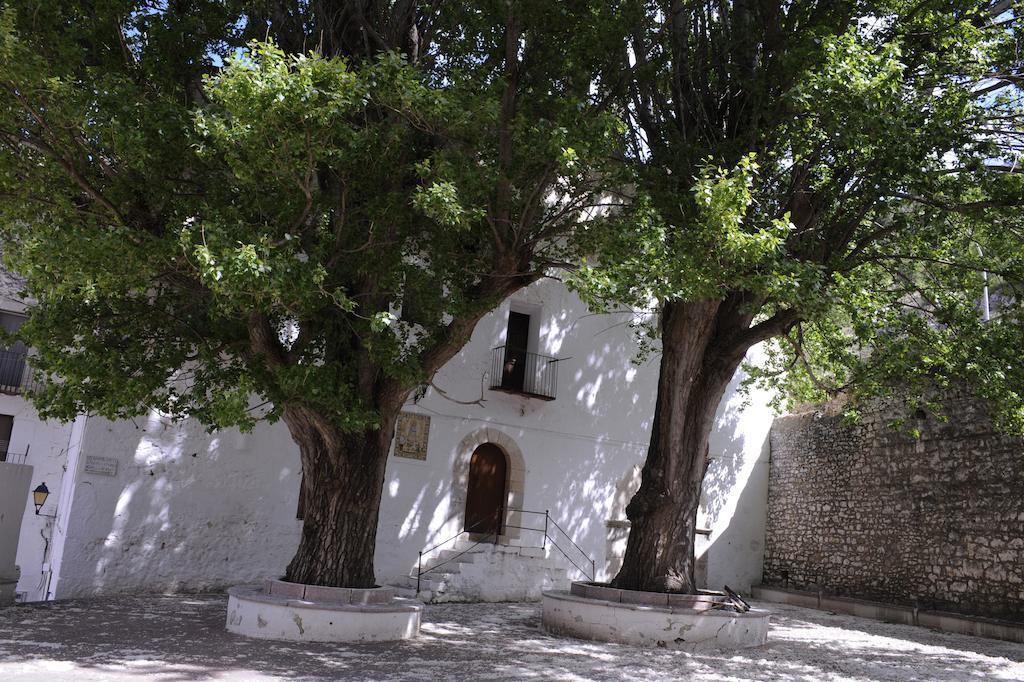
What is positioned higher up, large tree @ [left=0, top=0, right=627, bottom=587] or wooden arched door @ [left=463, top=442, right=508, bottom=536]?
large tree @ [left=0, top=0, right=627, bottom=587]

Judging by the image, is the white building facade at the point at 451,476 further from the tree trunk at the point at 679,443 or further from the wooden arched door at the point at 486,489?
the tree trunk at the point at 679,443

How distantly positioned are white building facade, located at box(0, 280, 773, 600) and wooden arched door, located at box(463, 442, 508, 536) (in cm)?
3

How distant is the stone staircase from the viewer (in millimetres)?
12734

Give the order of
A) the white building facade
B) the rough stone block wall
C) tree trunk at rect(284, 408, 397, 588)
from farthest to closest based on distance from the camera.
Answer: the rough stone block wall → the white building facade → tree trunk at rect(284, 408, 397, 588)

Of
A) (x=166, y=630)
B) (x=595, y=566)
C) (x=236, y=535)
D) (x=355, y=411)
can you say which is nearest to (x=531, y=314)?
(x=595, y=566)

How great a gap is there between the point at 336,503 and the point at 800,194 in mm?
6320

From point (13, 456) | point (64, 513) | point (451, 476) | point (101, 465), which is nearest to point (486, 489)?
point (451, 476)

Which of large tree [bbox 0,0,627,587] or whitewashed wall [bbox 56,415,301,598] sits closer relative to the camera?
Result: large tree [bbox 0,0,627,587]

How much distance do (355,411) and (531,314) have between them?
7.48 metres

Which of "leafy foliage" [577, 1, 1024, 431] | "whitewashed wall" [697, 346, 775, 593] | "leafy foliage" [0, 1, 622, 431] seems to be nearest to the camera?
"leafy foliage" [0, 1, 622, 431]

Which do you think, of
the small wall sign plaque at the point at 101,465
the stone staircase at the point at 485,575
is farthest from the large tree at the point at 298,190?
the stone staircase at the point at 485,575

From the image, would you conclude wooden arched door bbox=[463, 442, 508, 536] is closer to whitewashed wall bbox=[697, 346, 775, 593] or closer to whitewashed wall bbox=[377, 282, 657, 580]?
whitewashed wall bbox=[377, 282, 657, 580]

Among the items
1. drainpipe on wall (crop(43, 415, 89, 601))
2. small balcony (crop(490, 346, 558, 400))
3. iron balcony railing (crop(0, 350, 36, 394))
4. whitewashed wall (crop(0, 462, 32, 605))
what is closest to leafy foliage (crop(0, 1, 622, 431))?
whitewashed wall (crop(0, 462, 32, 605))

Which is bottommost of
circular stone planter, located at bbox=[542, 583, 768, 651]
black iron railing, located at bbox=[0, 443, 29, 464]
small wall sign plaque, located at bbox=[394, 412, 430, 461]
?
circular stone planter, located at bbox=[542, 583, 768, 651]
